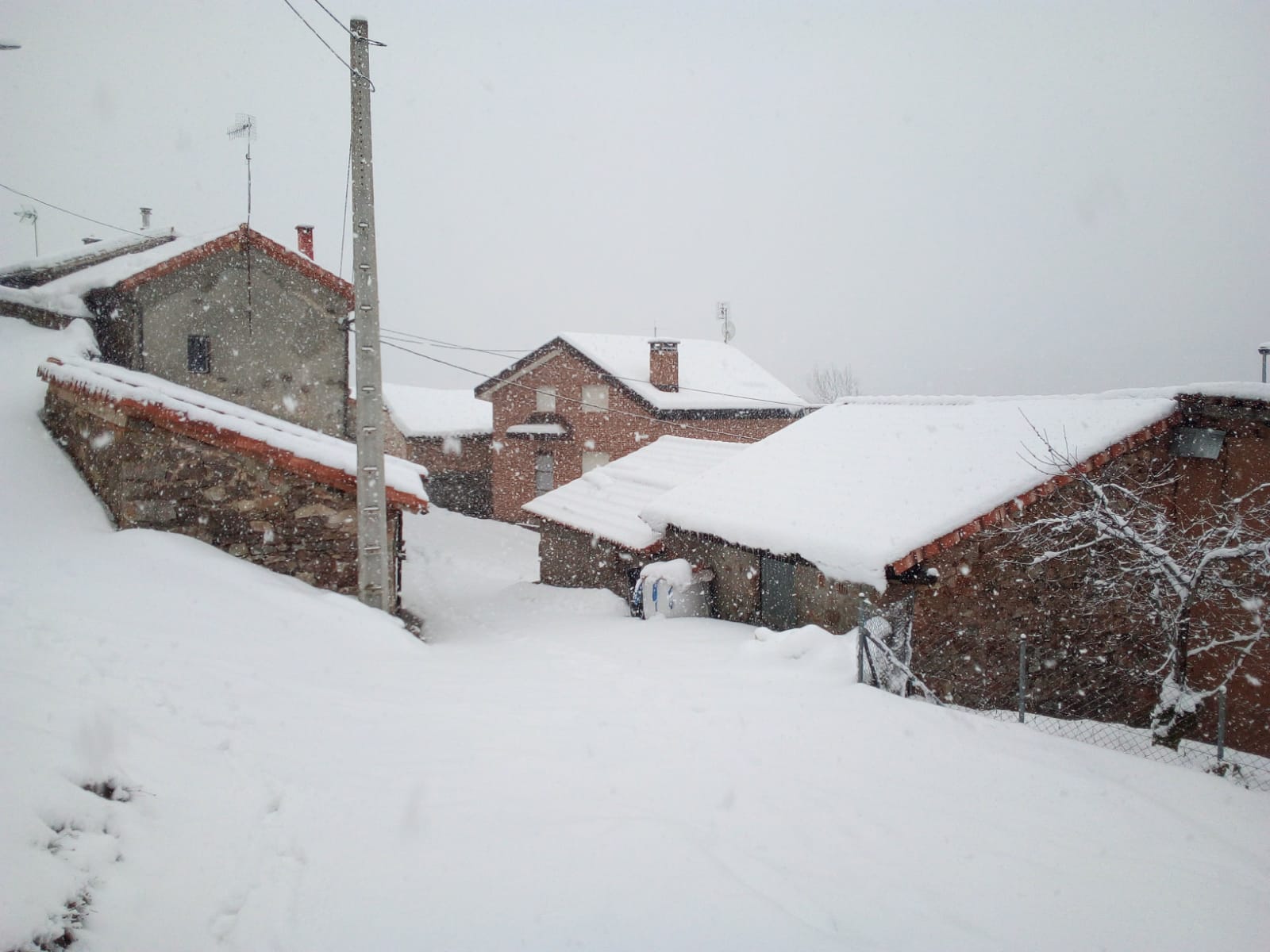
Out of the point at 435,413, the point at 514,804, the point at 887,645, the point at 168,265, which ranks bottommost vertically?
the point at 514,804

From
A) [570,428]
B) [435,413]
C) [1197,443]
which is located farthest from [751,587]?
[435,413]

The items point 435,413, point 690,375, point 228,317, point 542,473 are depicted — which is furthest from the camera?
point 435,413

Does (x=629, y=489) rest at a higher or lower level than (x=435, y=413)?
lower

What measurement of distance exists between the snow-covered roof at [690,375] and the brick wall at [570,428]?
0.50 metres

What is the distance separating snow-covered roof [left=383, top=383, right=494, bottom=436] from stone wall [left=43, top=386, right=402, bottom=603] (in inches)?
915

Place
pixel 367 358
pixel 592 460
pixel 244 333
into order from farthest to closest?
pixel 592 460
pixel 244 333
pixel 367 358

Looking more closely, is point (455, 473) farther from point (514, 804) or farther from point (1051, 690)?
point (514, 804)

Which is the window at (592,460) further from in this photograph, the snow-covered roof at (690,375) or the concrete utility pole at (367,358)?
the concrete utility pole at (367,358)

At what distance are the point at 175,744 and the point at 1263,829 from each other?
783cm

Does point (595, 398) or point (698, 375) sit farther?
point (698, 375)

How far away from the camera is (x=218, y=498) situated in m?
9.27

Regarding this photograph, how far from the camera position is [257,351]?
16.8m

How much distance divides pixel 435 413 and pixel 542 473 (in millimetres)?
10124

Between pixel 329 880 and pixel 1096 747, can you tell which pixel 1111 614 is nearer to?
pixel 1096 747
